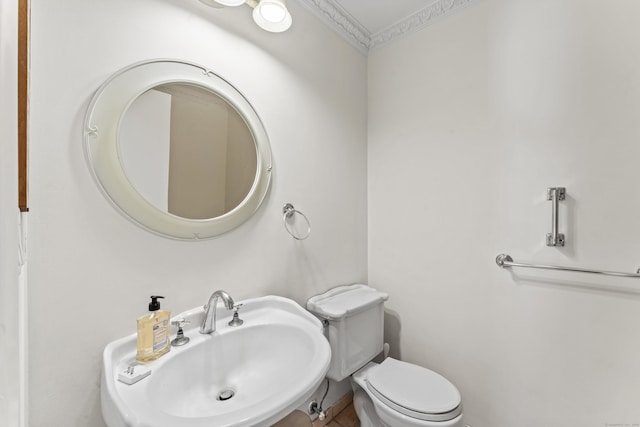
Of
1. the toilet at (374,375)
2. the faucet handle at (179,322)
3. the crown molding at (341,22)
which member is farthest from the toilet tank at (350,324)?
the crown molding at (341,22)

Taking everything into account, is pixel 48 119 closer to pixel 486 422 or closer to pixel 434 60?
pixel 434 60

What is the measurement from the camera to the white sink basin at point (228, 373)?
618 millimetres

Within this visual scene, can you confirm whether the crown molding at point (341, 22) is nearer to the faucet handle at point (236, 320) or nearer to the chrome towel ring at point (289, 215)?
the chrome towel ring at point (289, 215)

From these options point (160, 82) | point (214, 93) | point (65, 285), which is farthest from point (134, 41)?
point (65, 285)

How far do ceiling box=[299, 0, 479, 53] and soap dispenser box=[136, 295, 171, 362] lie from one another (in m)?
1.51

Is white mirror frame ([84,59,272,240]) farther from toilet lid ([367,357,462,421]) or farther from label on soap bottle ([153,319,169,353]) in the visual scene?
toilet lid ([367,357,462,421])

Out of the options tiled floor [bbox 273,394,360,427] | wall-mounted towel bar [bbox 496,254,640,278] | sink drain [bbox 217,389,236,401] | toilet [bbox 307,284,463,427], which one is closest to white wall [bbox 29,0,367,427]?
toilet [bbox 307,284,463,427]

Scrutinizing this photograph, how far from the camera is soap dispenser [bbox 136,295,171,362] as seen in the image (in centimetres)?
78

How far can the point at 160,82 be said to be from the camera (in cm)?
91

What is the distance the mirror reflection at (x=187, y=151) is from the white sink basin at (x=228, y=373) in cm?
40

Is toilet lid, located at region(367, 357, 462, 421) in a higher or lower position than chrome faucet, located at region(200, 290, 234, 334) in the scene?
lower

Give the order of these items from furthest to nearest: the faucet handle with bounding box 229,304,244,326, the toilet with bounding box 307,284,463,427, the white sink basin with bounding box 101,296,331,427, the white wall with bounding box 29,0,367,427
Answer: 1. the toilet with bounding box 307,284,463,427
2. the faucet handle with bounding box 229,304,244,326
3. the white wall with bounding box 29,0,367,427
4. the white sink basin with bounding box 101,296,331,427

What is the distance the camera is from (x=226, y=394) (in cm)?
89

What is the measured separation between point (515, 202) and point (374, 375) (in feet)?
3.38
